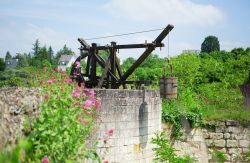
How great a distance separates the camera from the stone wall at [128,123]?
24.5ft

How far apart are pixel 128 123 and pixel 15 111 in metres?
4.26

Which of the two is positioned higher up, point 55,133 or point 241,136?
point 55,133

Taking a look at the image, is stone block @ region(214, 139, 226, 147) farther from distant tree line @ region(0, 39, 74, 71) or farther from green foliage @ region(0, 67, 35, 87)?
distant tree line @ region(0, 39, 74, 71)

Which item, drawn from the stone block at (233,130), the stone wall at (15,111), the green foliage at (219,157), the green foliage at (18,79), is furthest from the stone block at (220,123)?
the stone wall at (15,111)

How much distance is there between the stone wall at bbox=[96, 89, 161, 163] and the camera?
24.5 feet

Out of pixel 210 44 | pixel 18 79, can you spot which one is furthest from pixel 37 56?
pixel 18 79

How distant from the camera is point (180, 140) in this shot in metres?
10.7

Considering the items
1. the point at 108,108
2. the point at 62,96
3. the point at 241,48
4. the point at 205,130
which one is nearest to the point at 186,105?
the point at 205,130

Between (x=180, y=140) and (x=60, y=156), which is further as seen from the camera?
(x=180, y=140)

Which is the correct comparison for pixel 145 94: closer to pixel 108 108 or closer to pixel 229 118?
pixel 108 108

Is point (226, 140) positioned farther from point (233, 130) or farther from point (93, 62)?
point (93, 62)

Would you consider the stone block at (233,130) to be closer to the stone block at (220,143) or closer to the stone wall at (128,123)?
the stone block at (220,143)

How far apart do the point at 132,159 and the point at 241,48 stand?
99.2 ft

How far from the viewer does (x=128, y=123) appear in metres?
8.16
